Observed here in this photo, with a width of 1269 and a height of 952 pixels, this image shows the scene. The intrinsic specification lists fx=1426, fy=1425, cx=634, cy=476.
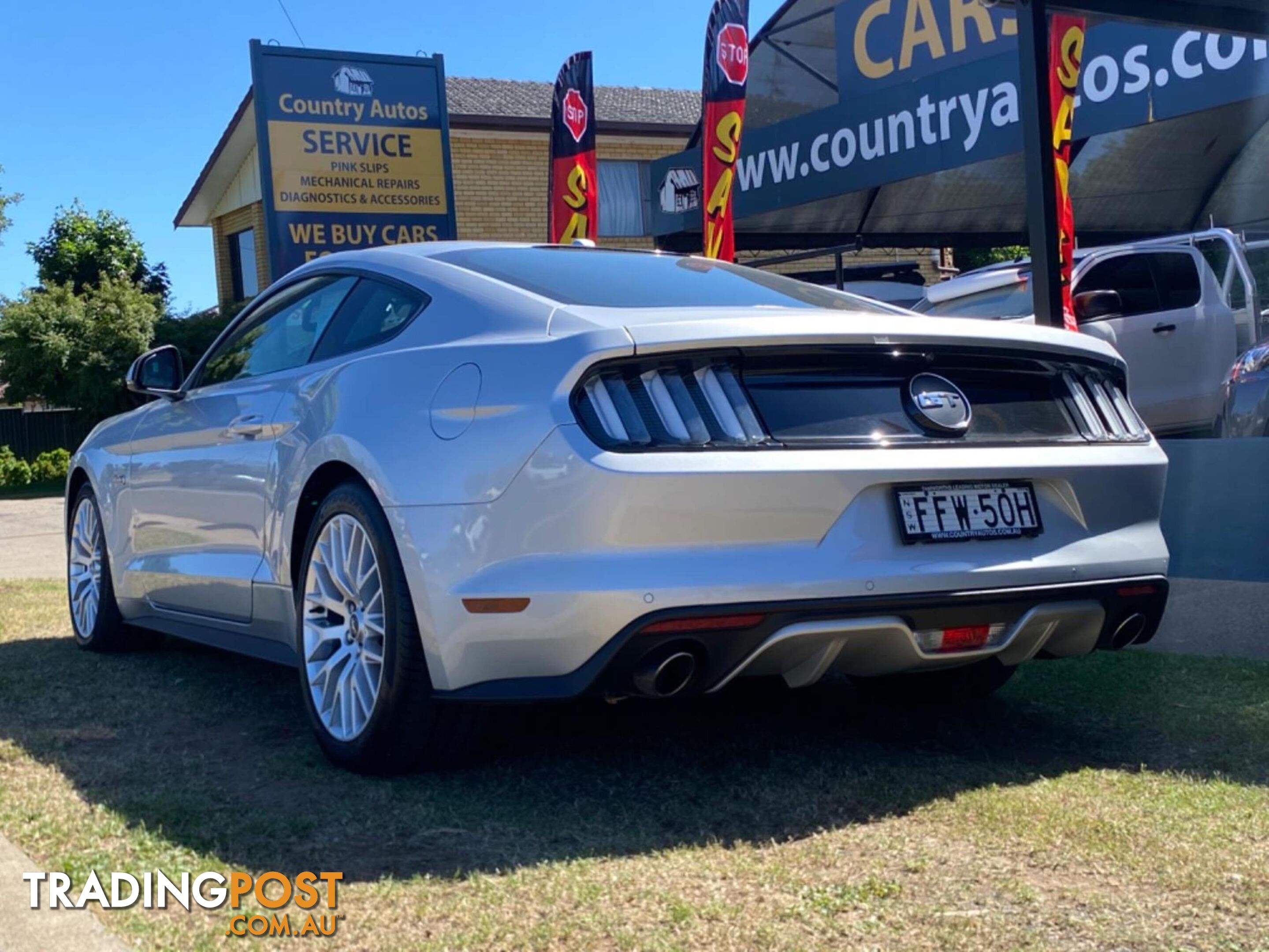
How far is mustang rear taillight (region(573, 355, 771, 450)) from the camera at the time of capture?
11.0 feet

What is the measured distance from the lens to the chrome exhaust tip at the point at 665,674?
334cm

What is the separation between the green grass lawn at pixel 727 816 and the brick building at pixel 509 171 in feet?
63.8

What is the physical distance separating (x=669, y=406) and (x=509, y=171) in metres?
22.8

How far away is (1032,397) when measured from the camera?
3922 millimetres

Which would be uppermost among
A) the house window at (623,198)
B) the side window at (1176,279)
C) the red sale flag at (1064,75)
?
the house window at (623,198)

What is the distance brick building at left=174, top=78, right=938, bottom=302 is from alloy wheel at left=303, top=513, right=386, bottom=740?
782 inches

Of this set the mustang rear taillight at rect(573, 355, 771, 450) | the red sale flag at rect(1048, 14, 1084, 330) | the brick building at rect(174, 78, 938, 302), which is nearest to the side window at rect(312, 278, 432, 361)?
the mustang rear taillight at rect(573, 355, 771, 450)

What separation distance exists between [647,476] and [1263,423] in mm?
4801

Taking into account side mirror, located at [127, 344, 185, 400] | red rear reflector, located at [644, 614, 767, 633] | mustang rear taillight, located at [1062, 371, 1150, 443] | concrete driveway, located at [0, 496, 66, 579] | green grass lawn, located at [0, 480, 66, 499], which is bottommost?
green grass lawn, located at [0, 480, 66, 499]

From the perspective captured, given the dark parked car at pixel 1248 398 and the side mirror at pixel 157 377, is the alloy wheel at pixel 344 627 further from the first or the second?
the dark parked car at pixel 1248 398

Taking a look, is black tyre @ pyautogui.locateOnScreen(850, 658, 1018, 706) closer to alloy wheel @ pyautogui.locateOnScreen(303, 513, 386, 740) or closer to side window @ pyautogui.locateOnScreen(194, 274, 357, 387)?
alloy wheel @ pyautogui.locateOnScreen(303, 513, 386, 740)

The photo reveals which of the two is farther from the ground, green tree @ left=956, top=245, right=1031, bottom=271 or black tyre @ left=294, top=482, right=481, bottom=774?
green tree @ left=956, top=245, right=1031, bottom=271

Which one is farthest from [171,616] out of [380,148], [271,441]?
[380,148]

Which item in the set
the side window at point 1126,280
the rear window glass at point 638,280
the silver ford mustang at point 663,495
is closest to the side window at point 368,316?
the silver ford mustang at point 663,495
